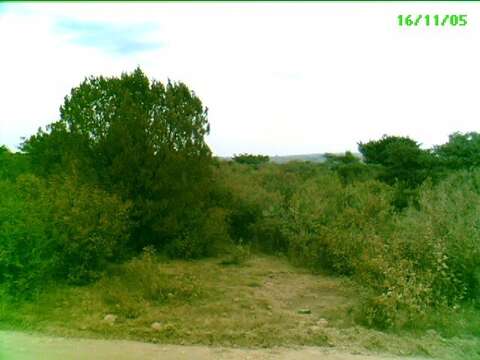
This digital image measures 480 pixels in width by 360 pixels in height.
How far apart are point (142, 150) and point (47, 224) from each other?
3241mm

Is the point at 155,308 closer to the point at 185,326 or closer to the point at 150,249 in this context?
the point at 185,326

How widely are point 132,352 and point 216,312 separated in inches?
73.5

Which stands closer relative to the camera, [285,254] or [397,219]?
[397,219]

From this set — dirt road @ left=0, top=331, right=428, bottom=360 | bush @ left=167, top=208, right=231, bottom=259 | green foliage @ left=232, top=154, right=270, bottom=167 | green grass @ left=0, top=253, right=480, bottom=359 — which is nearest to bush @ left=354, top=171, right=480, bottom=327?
green grass @ left=0, top=253, right=480, bottom=359

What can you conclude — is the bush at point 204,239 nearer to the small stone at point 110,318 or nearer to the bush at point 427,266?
the small stone at point 110,318

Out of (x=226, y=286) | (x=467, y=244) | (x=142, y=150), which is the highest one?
(x=142, y=150)

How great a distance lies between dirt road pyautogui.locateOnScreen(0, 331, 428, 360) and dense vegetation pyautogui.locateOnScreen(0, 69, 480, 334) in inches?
53.2

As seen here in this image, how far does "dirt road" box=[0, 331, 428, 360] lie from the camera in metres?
5.79

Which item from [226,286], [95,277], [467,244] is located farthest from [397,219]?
[95,277]

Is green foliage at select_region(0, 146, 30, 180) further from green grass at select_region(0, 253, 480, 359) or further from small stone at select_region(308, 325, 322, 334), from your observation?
small stone at select_region(308, 325, 322, 334)

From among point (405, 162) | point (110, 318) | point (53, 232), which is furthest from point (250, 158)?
point (110, 318)

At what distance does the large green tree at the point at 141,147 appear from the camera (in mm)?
11156

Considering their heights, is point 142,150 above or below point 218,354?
above

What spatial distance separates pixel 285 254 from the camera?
12383 millimetres
